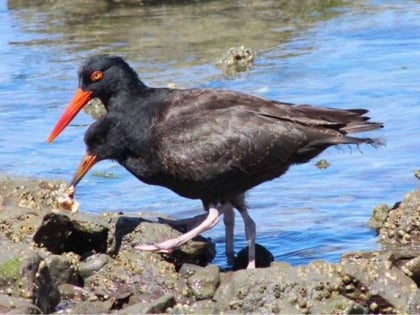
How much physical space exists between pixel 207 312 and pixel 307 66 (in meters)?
7.21

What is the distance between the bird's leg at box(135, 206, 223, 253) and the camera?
726 centimetres

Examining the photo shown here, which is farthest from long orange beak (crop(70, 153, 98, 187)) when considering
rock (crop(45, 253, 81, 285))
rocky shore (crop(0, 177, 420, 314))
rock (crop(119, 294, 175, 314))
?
rock (crop(119, 294, 175, 314))

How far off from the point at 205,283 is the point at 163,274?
0.35 m

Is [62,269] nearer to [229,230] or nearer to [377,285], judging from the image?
[229,230]

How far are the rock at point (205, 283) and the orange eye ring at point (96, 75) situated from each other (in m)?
1.82

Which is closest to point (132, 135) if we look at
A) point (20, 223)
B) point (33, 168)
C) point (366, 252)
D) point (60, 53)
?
point (20, 223)

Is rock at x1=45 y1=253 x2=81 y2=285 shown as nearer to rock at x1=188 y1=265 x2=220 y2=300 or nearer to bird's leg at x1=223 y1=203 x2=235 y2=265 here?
rock at x1=188 y1=265 x2=220 y2=300

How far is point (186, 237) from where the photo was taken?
24.4 ft

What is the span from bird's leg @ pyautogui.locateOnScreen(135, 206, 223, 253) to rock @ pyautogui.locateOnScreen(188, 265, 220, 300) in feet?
1.48

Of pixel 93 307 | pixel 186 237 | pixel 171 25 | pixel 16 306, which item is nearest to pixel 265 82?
pixel 171 25

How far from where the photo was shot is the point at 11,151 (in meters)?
10.7

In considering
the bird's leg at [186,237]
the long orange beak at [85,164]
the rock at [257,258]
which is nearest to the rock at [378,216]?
the rock at [257,258]

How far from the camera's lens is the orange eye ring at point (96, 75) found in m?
8.05

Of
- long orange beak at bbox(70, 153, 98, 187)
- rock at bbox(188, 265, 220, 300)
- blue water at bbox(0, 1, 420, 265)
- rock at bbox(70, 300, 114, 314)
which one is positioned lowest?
blue water at bbox(0, 1, 420, 265)
